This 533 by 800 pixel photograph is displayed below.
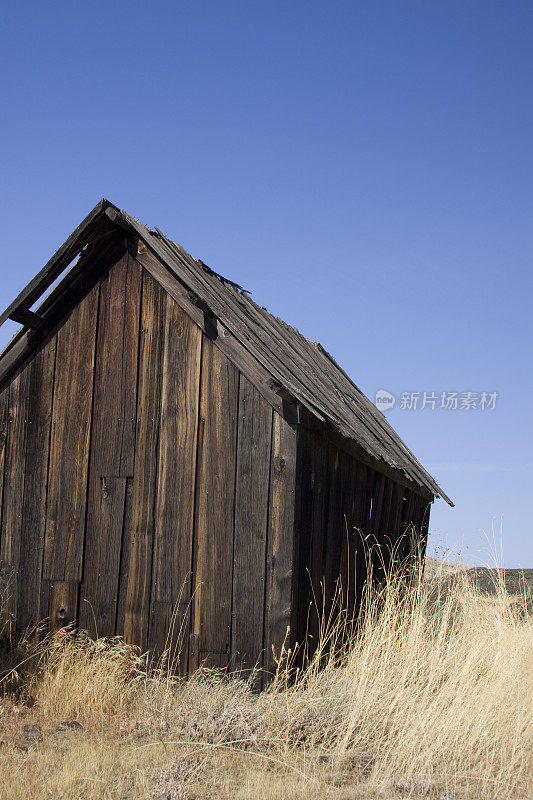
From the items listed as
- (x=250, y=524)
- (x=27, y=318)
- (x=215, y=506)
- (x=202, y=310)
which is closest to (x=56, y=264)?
(x=27, y=318)

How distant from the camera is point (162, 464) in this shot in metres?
7.61

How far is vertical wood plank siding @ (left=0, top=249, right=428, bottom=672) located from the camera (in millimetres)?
7027

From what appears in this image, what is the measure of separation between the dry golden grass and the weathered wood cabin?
1.56 ft

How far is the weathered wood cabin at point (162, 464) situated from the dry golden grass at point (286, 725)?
48cm

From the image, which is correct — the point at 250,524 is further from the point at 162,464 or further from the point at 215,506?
the point at 162,464

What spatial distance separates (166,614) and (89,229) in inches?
154

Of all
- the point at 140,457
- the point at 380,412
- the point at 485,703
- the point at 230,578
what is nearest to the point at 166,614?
the point at 230,578

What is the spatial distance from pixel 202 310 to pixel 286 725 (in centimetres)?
382

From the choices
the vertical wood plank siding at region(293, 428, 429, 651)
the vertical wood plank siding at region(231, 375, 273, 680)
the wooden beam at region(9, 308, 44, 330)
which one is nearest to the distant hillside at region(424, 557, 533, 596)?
the vertical wood plank siding at region(293, 428, 429, 651)

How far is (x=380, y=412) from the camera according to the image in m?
14.6

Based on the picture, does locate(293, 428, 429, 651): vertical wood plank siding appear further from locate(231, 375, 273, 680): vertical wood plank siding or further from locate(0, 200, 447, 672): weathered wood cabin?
locate(231, 375, 273, 680): vertical wood plank siding

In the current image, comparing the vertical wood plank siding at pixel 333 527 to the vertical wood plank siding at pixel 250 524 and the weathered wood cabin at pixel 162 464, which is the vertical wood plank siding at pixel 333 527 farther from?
the vertical wood plank siding at pixel 250 524

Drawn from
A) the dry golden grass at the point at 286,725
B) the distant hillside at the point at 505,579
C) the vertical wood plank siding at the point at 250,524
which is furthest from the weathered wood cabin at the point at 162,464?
the distant hillside at the point at 505,579

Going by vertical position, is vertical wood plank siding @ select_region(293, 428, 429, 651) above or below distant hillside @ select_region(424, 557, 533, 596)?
above
